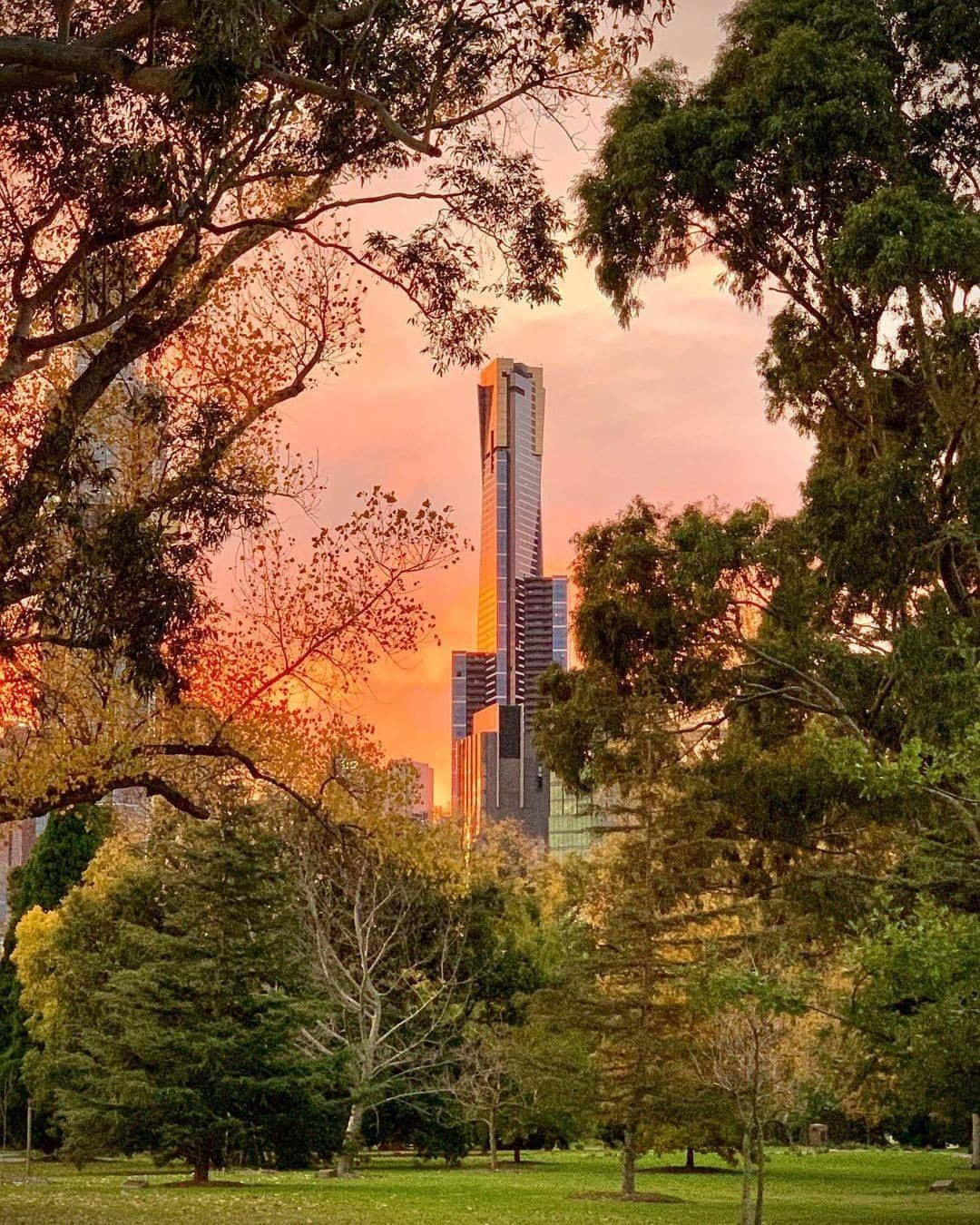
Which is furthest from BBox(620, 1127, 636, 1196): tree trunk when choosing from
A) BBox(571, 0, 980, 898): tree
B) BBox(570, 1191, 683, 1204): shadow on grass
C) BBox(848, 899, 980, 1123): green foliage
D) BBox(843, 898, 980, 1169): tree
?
BBox(571, 0, 980, 898): tree

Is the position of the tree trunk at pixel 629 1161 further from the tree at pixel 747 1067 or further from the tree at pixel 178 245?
the tree at pixel 178 245

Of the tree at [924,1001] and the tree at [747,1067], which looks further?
the tree at [747,1067]

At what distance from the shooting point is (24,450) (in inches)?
456

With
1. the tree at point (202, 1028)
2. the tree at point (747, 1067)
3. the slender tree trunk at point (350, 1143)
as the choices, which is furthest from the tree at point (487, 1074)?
the tree at point (747, 1067)

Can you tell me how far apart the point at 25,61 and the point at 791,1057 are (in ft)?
101

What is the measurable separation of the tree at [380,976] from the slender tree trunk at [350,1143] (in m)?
0.03

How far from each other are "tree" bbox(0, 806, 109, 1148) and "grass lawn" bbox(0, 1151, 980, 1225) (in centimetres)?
427

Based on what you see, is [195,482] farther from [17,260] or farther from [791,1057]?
[791,1057]

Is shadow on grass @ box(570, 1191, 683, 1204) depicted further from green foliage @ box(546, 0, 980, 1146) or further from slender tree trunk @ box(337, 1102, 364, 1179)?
green foliage @ box(546, 0, 980, 1146)

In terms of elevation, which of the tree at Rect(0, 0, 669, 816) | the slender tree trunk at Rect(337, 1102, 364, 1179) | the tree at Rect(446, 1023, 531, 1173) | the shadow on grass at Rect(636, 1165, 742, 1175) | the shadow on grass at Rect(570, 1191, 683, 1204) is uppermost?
the tree at Rect(0, 0, 669, 816)

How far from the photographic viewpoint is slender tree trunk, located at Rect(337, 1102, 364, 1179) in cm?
3203

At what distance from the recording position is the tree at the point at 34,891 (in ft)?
138

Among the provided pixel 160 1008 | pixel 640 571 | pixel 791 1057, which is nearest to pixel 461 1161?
pixel 791 1057

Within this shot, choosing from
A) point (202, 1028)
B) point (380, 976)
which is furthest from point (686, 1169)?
point (202, 1028)
